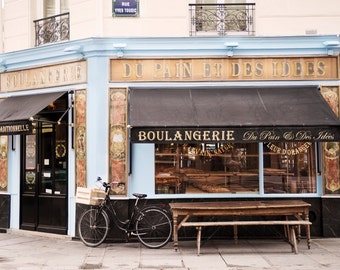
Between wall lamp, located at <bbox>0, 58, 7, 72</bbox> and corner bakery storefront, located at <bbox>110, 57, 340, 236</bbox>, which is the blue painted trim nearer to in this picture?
corner bakery storefront, located at <bbox>110, 57, 340, 236</bbox>

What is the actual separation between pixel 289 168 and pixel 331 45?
2.61 metres

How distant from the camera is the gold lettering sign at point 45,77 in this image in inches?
396

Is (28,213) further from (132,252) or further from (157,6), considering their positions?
(157,6)

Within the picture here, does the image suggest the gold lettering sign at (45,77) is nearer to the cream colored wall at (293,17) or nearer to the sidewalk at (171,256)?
the sidewalk at (171,256)

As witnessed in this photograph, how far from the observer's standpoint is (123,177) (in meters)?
9.60

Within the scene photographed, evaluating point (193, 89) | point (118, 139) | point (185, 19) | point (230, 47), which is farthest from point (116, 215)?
point (185, 19)

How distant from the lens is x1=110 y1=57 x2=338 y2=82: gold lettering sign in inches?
388

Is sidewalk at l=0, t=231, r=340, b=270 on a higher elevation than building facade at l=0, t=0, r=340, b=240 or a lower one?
lower

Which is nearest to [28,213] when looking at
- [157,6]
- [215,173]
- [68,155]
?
[68,155]

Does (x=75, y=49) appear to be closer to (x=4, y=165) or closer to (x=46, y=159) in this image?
(x=46, y=159)

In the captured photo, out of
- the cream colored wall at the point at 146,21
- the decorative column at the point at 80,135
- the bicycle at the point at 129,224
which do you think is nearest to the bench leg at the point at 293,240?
the bicycle at the point at 129,224

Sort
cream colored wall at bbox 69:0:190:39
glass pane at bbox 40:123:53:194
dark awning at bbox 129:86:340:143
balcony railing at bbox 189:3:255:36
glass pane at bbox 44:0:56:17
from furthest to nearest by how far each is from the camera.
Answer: glass pane at bbox 44:0:56:17 < glass pane at bbox 40:123:53:194 < balcony railing at bbox 189:3:255:36 < cream colored wall at bbox 69:0:190:39 < dark awning at bbox 129:86:340:143

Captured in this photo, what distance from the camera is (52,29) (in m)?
10.7

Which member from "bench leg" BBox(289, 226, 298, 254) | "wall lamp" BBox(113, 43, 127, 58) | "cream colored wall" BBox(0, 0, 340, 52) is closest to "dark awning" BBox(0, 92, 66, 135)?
"wall lamp" BBox(113, 43, 127, 58)
